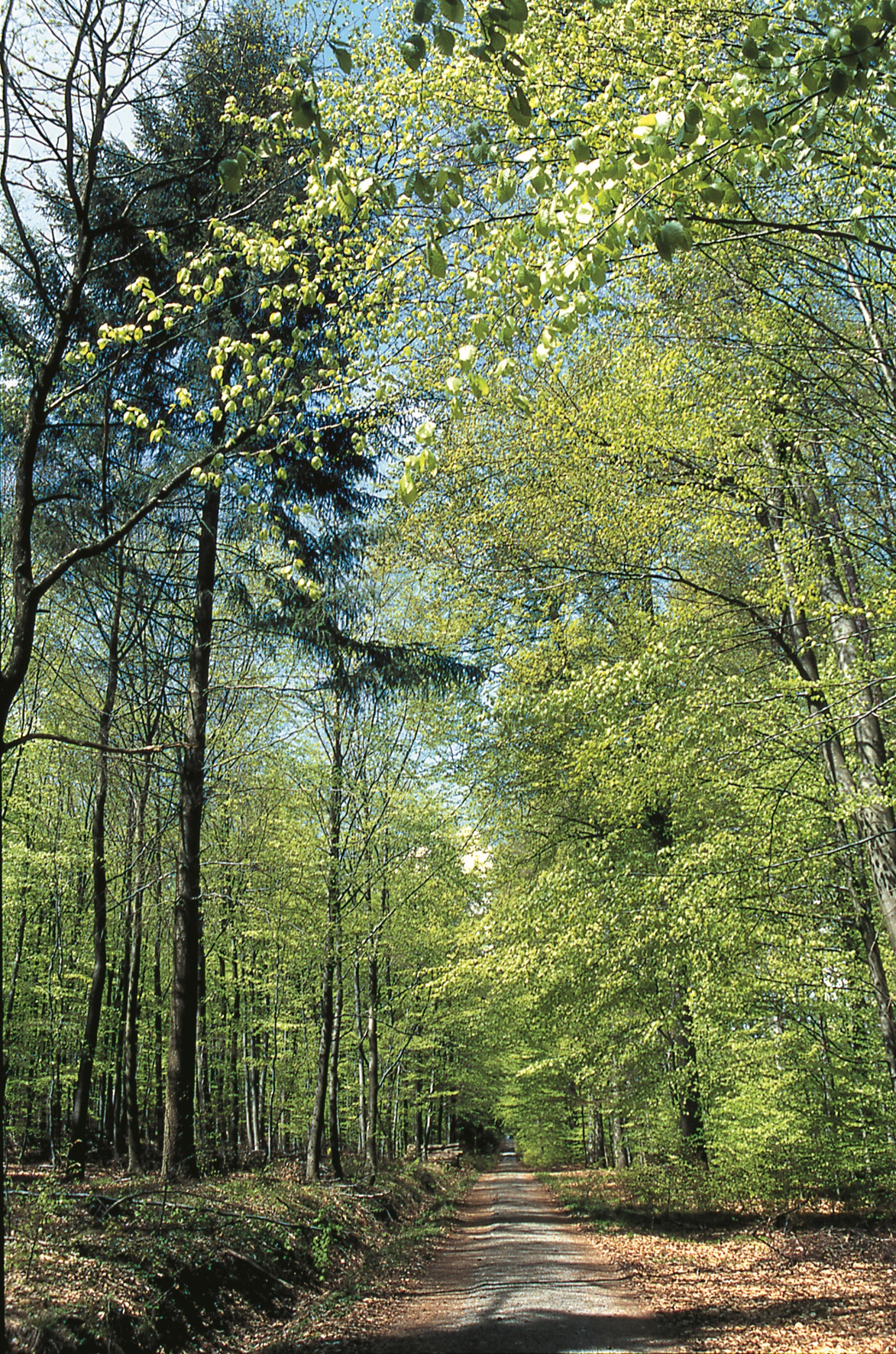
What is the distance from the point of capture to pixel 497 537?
45.3 ft

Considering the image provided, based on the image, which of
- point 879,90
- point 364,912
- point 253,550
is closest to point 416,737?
point 364,912

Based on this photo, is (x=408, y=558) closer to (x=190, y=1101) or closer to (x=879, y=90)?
(x=190, y=1101)

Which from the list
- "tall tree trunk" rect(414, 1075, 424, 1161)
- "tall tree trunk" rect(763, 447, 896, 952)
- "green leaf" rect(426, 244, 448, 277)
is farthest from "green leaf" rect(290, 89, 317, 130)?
"tall tree trunk" rect(414, 1075, 424, 1161)

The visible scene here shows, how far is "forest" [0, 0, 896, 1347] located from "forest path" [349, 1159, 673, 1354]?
2980 millimetres

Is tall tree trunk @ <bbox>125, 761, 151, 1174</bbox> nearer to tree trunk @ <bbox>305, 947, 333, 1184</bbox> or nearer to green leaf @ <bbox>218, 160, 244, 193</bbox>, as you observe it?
tree trunk @ <bbox>305, 947, 333, 1184</bbox>

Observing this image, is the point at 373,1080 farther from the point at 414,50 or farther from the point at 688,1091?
the point at 414,50

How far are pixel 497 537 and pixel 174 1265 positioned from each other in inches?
410

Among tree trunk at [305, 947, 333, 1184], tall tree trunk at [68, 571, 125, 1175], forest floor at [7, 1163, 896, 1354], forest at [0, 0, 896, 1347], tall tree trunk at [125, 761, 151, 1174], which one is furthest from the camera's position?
tree trunk at [305, 947, 333, 1184]

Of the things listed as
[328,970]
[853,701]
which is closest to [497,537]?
[853,701]

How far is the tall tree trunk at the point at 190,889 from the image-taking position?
9727 mm

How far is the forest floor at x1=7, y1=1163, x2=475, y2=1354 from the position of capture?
579 cm

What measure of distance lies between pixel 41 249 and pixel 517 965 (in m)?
11.5

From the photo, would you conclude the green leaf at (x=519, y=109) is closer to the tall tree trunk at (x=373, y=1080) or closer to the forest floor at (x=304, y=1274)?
the forest floor at (x=304, y=1274)

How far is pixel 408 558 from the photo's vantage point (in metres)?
16.0
